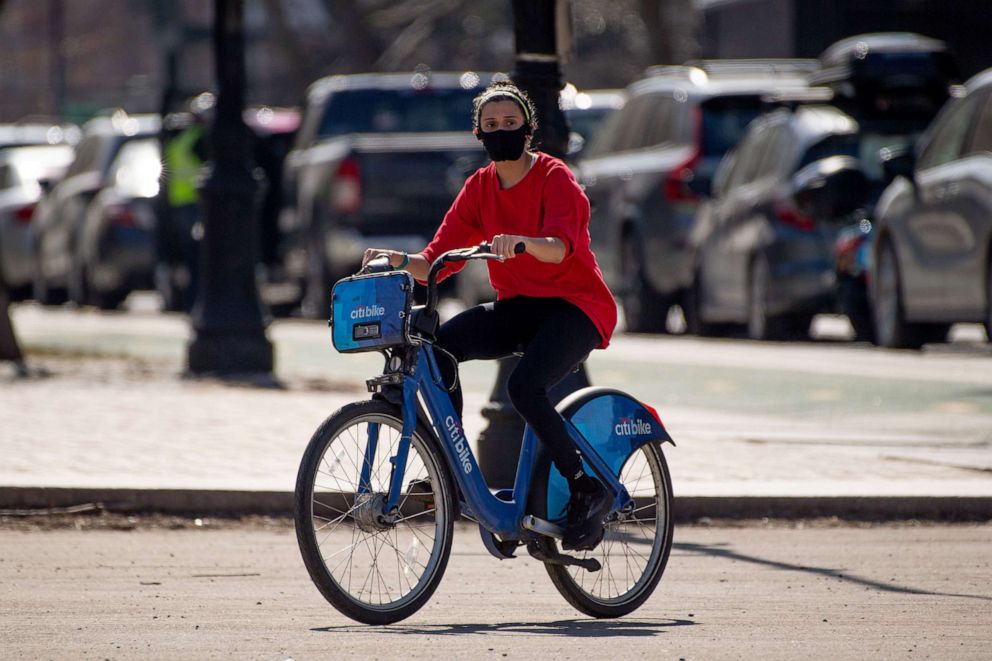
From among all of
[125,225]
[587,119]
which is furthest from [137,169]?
[587,119]

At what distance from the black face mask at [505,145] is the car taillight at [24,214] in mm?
21362

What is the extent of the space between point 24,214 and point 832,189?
553 inches

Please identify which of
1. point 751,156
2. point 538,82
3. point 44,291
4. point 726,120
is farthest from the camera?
point 44,291

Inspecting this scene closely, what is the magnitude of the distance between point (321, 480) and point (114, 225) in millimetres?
17313

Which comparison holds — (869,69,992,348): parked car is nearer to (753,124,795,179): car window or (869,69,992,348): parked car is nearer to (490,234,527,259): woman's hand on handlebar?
(753,124,795,179): car window

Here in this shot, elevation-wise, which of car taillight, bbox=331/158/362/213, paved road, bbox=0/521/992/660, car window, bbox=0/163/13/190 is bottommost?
paved road, bbox=0/521/992/660

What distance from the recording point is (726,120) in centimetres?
1853

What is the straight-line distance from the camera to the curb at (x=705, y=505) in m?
9.22

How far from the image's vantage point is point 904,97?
17.3 metres

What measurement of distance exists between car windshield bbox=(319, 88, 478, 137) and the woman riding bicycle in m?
14.0

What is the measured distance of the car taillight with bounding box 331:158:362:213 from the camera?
19.5 m

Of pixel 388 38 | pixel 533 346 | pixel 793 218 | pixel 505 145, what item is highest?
pixel 388 38

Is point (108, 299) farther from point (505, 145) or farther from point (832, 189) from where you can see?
point (505, 145)

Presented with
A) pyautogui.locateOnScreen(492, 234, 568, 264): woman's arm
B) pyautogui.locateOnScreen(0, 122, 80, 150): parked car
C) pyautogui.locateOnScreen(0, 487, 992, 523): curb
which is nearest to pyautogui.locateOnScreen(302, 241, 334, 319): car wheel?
pyautogui.locateOnScreen(0, 122, 80, 150): parked car
